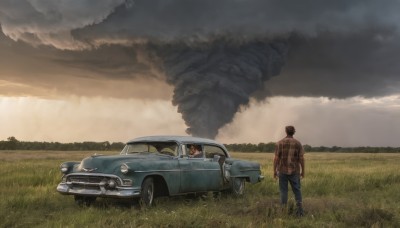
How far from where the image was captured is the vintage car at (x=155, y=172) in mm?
10391

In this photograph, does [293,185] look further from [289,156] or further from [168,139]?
[168,139]

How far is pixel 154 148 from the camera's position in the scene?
484 inches

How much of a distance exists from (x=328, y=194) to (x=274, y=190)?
5.50 ft

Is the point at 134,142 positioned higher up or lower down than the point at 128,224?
higher up

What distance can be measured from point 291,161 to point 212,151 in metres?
3.71

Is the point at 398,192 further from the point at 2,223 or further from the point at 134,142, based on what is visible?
the point at 2,223

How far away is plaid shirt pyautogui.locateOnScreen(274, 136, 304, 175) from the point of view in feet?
33.1

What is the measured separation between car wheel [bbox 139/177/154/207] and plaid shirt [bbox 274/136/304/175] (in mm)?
2849

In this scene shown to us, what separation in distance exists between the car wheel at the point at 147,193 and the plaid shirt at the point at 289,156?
9.35 ft

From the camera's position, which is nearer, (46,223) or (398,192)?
(46,223)

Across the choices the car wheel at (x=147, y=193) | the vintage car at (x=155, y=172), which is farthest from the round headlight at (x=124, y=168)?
the car wheel at (x=147, y=193)

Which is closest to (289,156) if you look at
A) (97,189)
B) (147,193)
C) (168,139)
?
(147,193)

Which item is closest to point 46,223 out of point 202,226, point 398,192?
point 202,226

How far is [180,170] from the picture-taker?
1166cm
